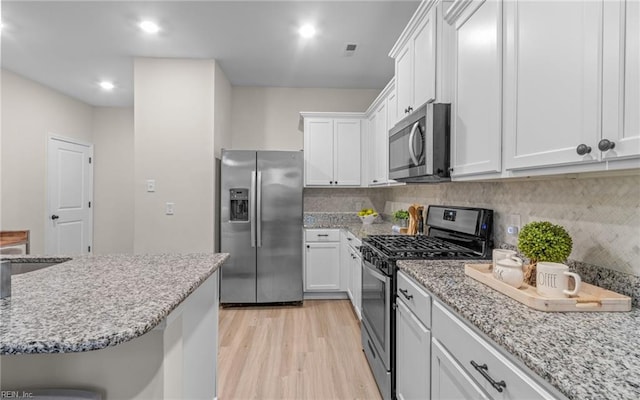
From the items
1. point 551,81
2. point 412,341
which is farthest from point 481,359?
point 551,81

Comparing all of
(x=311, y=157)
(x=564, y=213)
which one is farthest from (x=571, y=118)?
(x=311, y=157)

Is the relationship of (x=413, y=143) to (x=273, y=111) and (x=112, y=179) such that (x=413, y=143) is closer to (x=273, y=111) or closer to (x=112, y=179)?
(x=273, y=111)

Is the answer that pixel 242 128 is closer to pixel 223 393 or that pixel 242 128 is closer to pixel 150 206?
pixel 150 206

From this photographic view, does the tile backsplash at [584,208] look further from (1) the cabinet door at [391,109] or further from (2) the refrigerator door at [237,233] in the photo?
(2) the refrigerator door at [237,233]

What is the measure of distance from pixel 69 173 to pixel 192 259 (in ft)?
14.9

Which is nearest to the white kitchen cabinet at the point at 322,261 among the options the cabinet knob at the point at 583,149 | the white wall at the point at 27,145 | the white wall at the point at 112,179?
the cabinet knob at the point at 583,149

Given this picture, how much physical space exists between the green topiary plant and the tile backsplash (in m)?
0.15

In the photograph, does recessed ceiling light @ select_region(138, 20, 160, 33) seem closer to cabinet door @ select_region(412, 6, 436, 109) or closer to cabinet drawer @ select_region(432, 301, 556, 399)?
cabinet door @ select_region(412, 6, 436, 109)

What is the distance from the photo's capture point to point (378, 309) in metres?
2.06

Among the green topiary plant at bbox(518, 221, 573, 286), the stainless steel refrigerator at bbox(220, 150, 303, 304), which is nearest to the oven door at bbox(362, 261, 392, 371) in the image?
the green topiary plant at bbox(518, 221, 573, 286)

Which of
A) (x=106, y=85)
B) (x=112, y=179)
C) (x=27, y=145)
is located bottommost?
(x=112, y=179)

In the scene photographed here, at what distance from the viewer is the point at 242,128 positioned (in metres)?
4.41

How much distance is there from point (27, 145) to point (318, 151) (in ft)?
12.2

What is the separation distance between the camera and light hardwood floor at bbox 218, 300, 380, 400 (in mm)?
2148
